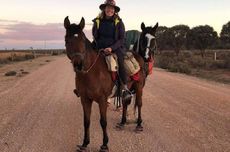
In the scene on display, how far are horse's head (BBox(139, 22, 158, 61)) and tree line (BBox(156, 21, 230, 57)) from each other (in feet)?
154

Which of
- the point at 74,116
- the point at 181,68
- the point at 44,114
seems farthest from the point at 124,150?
the point at 181,68

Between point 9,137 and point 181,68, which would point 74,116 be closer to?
point 9,137

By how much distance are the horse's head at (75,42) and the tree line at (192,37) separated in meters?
50.1

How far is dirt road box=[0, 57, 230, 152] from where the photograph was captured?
6.99 m

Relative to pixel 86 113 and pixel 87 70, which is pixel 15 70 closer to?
pixel 86 113

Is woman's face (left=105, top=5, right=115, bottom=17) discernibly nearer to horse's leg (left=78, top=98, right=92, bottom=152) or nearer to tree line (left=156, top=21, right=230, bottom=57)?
horse's leg (left=78, top=98, right=92, bottom=152)

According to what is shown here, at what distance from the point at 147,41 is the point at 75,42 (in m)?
3.31

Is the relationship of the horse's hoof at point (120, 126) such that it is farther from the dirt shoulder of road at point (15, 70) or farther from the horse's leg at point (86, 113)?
the dirt shoulder of road at point (15, 70)

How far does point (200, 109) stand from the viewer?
10.6 metres

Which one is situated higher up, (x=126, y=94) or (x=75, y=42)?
(x=75, y=42)

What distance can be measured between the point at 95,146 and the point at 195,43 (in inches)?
2093

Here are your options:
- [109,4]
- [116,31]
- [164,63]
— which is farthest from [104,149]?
[164,63]

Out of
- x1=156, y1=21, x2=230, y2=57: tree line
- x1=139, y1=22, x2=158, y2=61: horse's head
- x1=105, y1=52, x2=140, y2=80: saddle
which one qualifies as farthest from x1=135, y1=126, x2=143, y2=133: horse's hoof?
x1=156, y1=21, x2=230, y2=57: tree line

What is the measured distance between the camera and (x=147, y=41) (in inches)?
343
